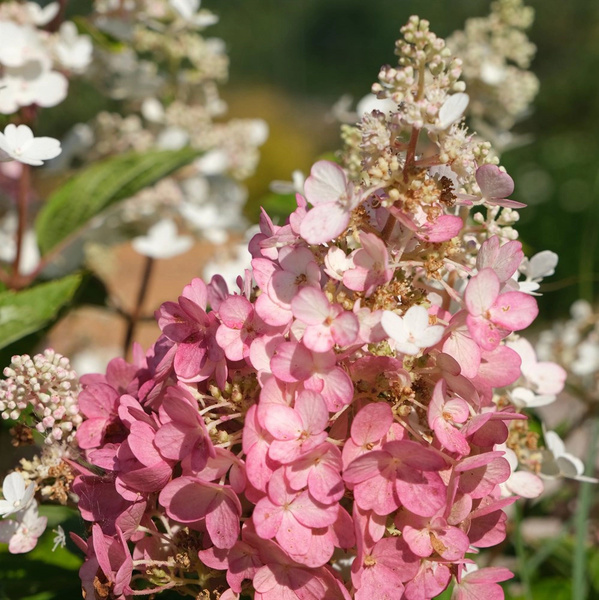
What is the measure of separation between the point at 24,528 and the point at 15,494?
1.8 inches

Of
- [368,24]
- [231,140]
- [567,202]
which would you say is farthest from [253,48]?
[231,140]

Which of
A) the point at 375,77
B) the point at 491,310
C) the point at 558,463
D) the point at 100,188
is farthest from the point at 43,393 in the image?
the point at 375,77

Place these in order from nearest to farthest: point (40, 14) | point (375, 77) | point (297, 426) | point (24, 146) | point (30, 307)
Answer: point (297, 426)
point (24, 146)
point (30, 307)
point (40, 14)
point (375, 77)

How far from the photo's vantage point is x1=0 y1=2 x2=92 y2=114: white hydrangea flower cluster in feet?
2.74

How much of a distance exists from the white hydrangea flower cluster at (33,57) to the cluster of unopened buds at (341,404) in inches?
18.1

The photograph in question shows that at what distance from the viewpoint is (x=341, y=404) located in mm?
450

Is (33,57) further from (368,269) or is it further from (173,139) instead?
(368,269)

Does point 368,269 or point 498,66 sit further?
point 498,66

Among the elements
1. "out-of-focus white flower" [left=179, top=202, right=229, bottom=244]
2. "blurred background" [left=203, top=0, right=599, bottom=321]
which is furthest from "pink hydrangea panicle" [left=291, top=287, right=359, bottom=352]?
"blurred background" [left=203, top=0, right=599, bottom=321]

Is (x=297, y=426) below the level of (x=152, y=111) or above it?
above

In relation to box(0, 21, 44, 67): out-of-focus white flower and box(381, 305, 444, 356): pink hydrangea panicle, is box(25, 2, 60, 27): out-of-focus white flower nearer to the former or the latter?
box(0, 21, 44, 67): out-of-focus white flower

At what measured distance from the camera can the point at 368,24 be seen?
854cm

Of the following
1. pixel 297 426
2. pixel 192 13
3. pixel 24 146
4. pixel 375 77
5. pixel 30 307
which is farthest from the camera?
pixel 375 77

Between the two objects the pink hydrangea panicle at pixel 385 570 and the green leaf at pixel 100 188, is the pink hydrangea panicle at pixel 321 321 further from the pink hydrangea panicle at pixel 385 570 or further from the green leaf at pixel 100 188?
the green leaf at pixel 100 188
